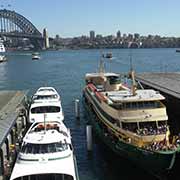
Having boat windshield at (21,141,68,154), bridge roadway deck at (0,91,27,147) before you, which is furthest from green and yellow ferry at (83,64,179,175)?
bridge roadway deck at (0,91,27,147)

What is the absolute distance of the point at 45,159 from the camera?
22.6 meters

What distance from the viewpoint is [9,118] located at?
101ft

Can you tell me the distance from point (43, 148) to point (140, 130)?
8.36m

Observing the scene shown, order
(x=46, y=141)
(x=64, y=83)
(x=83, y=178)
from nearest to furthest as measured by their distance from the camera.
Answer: (x=46, y=141)
(x=83, y=178)
(x=64, y=83)

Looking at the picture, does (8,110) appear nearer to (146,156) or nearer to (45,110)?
(45,110)

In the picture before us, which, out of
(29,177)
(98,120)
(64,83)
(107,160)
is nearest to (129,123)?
(107,160)

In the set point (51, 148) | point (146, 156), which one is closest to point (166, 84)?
point (146, 156)

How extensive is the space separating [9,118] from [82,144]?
28.6 ft

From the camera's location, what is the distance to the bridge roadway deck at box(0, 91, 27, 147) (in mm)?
Answer: 27505

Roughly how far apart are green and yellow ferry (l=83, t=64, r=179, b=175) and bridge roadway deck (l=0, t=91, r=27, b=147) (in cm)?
683

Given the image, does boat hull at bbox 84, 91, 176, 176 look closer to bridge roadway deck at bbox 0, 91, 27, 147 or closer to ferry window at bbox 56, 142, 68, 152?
ferry window at bbox 56, 142, 68, 152

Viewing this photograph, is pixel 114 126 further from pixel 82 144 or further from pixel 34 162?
pixel 34 162

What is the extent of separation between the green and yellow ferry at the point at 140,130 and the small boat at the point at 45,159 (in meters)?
5.09

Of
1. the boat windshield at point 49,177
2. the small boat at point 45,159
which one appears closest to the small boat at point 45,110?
the small boat at point 45,159
